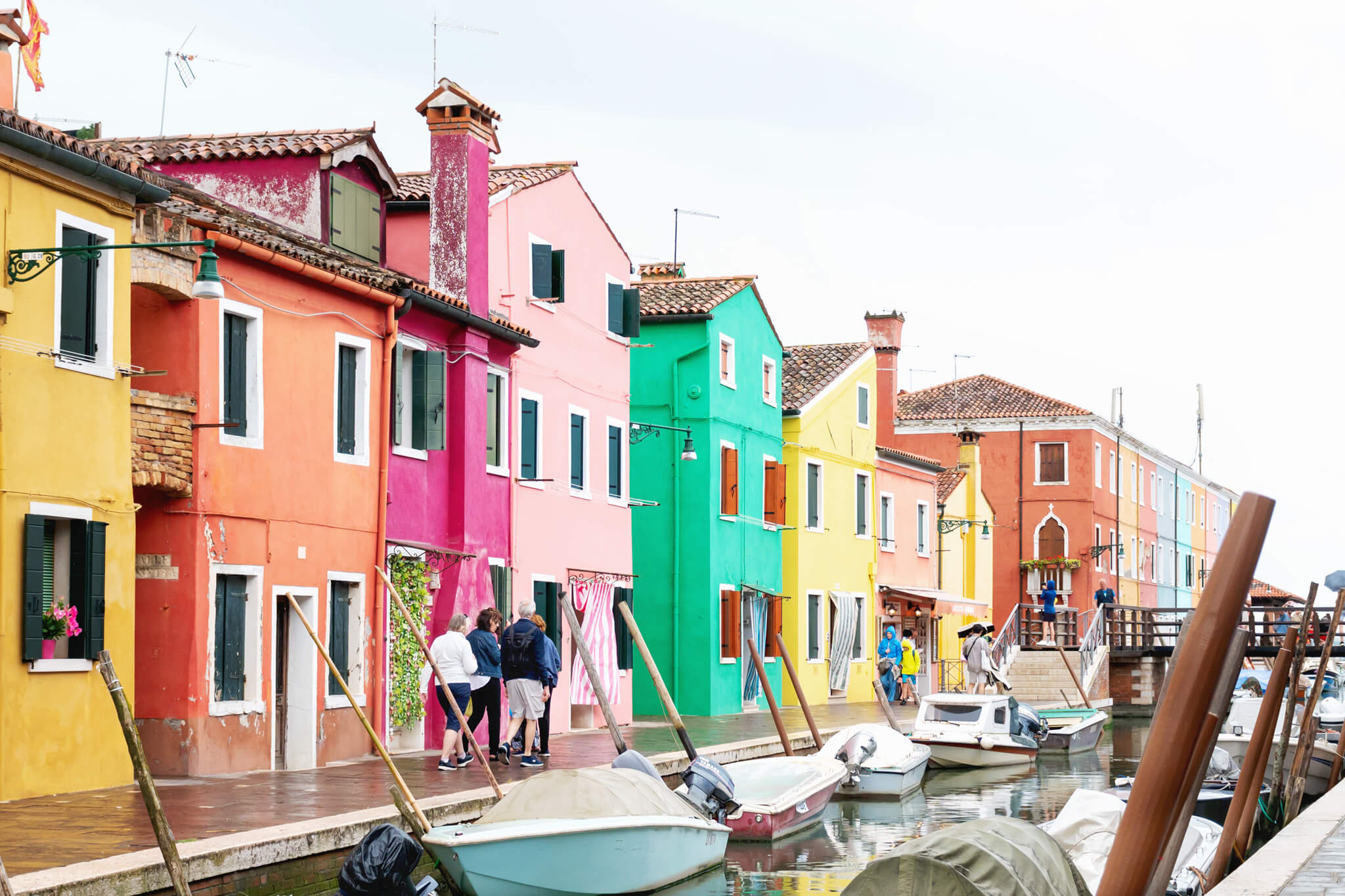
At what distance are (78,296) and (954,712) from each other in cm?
1566

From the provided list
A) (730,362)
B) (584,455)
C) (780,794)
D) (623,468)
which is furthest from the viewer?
(730,362)

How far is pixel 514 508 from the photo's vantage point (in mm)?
23344

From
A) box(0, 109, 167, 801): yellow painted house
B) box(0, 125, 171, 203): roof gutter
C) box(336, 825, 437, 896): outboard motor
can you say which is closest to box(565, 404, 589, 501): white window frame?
box(0, 125, 171, 203): roof gutter

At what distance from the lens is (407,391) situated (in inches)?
818

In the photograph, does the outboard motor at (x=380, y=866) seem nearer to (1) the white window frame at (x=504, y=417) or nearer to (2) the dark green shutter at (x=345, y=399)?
(2) the dark green shutter at (x=345, y=399)

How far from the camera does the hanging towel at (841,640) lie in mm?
36000

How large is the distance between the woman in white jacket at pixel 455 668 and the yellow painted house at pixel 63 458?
127 inches

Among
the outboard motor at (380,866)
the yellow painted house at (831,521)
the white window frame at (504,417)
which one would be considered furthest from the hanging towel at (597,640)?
the outboard motor at (380,866)

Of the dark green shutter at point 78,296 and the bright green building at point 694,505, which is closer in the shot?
the dark green shutter at point 78,296

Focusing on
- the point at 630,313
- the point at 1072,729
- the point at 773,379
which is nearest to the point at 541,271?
the point at 630,313

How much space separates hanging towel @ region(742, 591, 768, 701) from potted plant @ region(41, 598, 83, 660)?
18137mm

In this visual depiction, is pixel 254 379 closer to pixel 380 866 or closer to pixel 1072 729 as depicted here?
pixel 380 866

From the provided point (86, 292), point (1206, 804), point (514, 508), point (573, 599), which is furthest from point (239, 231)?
point (1206, 804)

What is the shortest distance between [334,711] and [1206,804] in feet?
31.3
